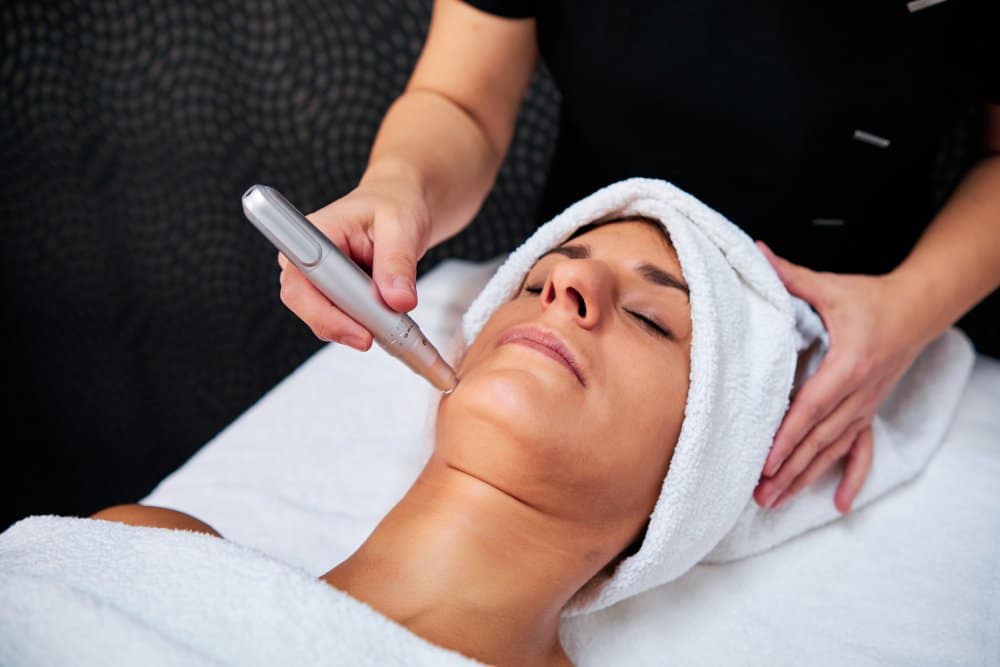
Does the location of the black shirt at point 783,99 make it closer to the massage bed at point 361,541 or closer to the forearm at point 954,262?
the forearm at point 954,262

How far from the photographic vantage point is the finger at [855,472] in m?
0.99

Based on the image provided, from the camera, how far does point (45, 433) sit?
156 centimetres

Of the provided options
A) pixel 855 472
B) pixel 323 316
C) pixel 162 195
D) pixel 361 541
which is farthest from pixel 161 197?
pixel 855 472

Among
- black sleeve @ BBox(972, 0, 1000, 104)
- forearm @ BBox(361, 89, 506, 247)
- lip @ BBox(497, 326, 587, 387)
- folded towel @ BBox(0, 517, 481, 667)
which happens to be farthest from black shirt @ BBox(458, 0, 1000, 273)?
folded towel @ BBox(0, 517, 481, 667)

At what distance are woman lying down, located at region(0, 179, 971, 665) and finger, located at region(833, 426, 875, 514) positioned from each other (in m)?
0.15

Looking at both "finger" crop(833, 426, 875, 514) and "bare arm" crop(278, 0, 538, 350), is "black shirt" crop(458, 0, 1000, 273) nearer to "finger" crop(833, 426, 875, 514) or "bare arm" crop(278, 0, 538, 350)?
"bare arm" crop(278, 0, 538, 350)

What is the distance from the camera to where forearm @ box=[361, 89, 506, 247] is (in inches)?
37.5

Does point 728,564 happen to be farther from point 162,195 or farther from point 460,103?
point 162,195

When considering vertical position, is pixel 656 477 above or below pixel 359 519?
above

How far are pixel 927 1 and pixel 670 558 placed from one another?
62cm

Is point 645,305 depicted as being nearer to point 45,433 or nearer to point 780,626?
point 780,626

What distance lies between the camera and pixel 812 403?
884 millimetres

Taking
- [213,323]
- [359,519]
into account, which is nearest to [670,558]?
[359,519]

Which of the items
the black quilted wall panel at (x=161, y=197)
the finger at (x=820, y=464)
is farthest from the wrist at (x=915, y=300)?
the black quilted wall panel at (x=161, y=197)
